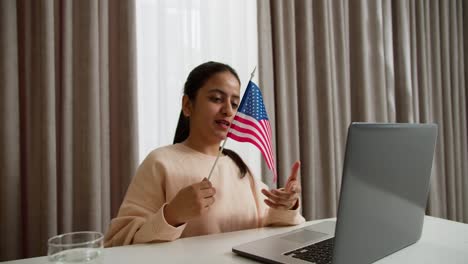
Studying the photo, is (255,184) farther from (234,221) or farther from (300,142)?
(300,142)

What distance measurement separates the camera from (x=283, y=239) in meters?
0.92

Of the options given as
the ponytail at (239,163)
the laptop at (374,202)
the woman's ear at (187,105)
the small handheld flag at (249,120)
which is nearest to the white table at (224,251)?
the laptop at (374,202)

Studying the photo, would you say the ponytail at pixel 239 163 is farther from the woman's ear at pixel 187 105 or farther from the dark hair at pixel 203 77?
the woman's ear at pixel 187 105

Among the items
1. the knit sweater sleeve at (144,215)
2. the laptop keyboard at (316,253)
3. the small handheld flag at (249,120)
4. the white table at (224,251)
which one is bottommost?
the white table at (224,251)

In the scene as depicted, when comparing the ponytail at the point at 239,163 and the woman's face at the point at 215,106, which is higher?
the woman's face at the point at 215,106

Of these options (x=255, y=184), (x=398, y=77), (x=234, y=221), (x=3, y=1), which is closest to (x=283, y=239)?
(x=234, y=221)

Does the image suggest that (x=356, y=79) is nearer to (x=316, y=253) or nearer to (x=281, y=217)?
(x=281, y=217)

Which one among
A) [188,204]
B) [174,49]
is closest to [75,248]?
[188,204]

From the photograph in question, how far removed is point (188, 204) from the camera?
3.09ft

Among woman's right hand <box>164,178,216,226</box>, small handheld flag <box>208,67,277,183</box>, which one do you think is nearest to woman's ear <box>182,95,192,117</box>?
small handheld flag <box>208,67,277,183</box>

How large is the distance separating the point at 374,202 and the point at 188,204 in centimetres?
48

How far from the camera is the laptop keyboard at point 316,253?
2.48 ft

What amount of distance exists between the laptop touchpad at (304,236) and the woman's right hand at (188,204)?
24 centimetres

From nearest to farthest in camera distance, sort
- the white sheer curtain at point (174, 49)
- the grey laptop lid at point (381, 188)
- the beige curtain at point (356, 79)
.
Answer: the grey laptop lid at point (381, 188) < the white sheer curtain at point (174, 49) < the beige curtain at point (356, 79)
